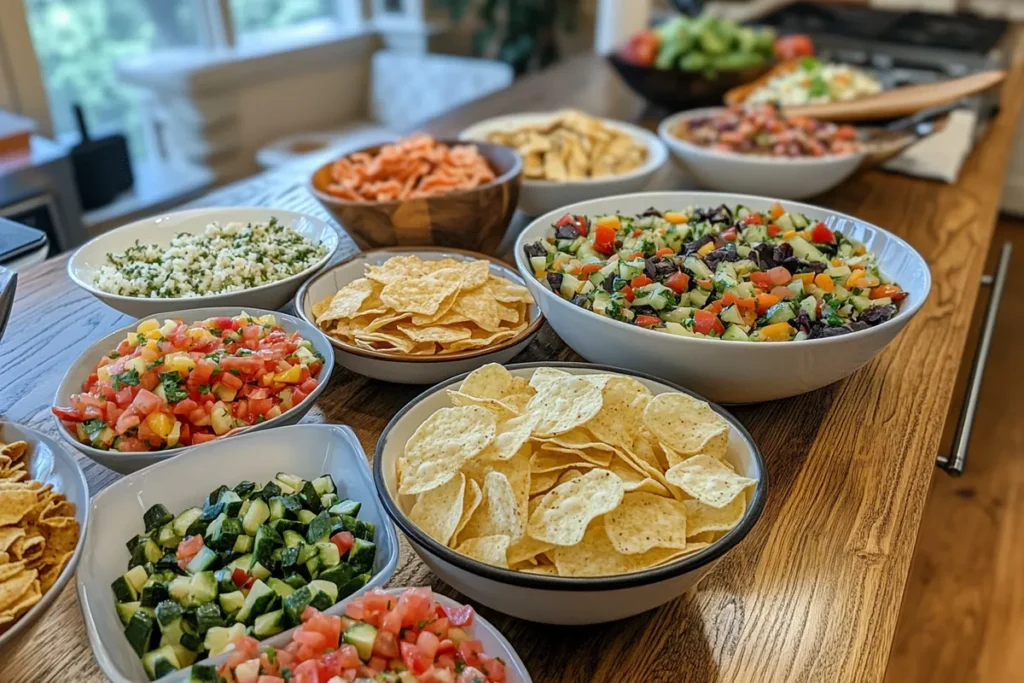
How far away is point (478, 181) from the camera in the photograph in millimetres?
1614

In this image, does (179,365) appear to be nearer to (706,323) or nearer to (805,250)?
(706,323)

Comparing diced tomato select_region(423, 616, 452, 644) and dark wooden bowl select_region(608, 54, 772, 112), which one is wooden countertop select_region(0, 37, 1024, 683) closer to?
diced tomato select_region(423, 616, 452, 644)

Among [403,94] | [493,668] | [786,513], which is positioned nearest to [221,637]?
[493,668]

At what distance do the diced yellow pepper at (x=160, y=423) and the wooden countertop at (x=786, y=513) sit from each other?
110 mm

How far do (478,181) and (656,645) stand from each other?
1026mm

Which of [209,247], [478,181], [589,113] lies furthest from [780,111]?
[209,247]

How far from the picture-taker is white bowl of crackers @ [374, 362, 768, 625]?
779mm

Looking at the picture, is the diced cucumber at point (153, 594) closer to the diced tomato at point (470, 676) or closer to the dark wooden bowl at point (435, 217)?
the diced tomato at point (470, 676)

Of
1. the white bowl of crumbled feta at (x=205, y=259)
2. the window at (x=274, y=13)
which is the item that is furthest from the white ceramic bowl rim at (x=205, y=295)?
the window at (x=274, y=13)

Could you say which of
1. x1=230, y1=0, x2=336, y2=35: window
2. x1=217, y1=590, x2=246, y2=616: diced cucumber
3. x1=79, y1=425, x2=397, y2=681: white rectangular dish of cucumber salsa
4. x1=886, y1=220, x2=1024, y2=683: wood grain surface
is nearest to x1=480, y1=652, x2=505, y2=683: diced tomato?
x1=79, y1=425, x2=397, y2=681: white rectangular dish of cucumber salsa

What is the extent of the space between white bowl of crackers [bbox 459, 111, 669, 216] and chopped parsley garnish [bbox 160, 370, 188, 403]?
89 centimetres

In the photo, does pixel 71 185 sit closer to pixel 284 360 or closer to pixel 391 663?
pixel 284 360

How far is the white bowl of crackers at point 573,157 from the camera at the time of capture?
68.3 inches

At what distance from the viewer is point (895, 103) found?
2.15 metres
